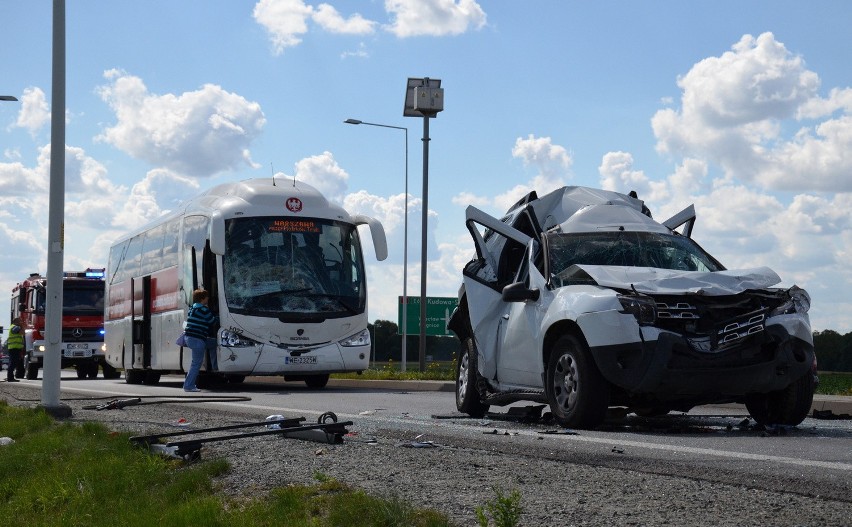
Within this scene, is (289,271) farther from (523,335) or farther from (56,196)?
(523,335)

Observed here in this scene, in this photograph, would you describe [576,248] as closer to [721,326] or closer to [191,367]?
[721,326]

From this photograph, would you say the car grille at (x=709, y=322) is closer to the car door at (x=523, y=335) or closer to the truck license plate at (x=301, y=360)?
the car door at (x=523, y=335)

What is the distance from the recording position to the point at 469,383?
12.4 metres

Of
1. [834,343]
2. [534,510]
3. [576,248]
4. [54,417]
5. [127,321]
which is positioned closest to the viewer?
[534,510]

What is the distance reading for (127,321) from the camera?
28.6 meters

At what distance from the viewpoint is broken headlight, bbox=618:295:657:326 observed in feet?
31.6

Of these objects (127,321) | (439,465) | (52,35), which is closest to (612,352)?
(439,465)

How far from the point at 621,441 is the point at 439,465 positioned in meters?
2.49

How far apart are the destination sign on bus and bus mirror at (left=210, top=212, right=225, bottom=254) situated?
3.65ft

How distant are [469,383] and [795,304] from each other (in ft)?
11.7

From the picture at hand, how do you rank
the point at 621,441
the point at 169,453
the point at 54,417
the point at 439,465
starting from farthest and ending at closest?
1. the point at 54,417
2. the point at 621,441
3. the point at 169,453
4. the point at 439,465

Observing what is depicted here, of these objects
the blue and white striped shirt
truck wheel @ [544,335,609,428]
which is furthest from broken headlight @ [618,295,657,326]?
the blue and white striped shirt

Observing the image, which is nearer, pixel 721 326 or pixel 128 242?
pixel 721 326

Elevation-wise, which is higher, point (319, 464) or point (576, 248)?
point (576, 248)
